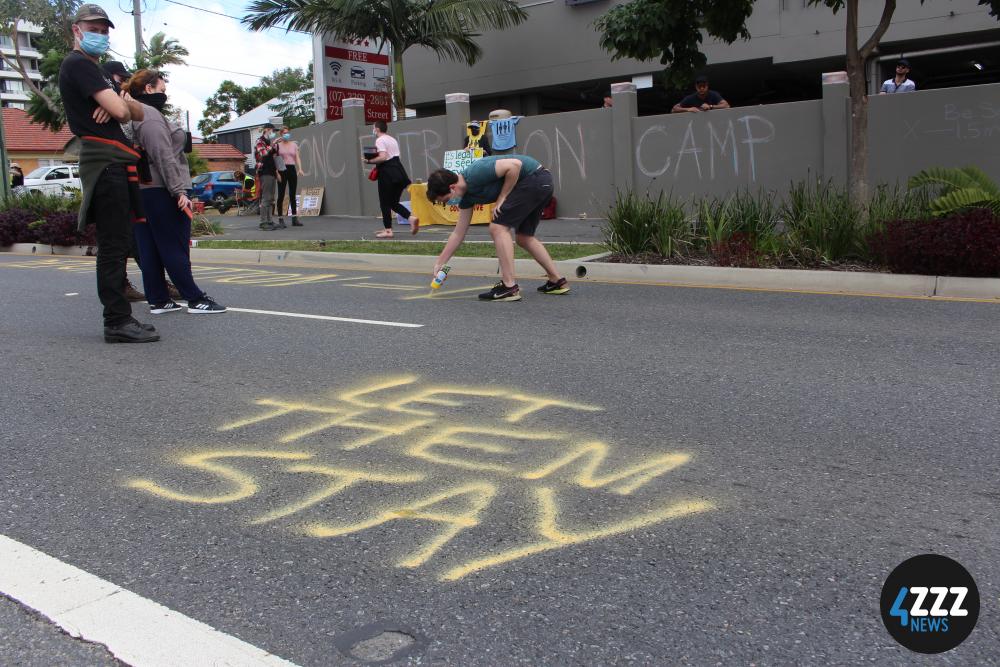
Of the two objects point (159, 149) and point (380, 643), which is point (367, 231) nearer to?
point (159, 149)

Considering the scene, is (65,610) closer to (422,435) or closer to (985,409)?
(422,435)

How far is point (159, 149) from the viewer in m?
7.34

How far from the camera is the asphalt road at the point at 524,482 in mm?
2604

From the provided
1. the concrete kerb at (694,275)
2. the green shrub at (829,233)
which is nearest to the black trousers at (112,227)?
the concrete kerb at (694,275)

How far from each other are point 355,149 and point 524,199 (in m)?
12.8

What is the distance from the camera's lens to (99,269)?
6484 mm

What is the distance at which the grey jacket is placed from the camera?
7320mm

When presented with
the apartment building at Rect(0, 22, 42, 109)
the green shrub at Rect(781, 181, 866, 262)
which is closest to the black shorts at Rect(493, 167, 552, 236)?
the green shrub at Rect(781, 181, 866, 262)

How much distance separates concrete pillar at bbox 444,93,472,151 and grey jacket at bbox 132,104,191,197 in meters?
11.0

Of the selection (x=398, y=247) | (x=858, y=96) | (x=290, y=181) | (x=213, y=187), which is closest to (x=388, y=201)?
(x=398, y=247)

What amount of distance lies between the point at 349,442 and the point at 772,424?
6.66ft

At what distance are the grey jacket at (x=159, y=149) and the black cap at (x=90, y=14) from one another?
40.1 inches

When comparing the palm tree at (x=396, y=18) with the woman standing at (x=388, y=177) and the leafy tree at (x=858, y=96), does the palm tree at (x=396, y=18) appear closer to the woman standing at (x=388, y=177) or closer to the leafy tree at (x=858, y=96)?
the woman standing at (x=388, y=177)

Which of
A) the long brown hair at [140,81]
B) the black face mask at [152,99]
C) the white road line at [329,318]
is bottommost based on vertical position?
the white road line at [329,318]
